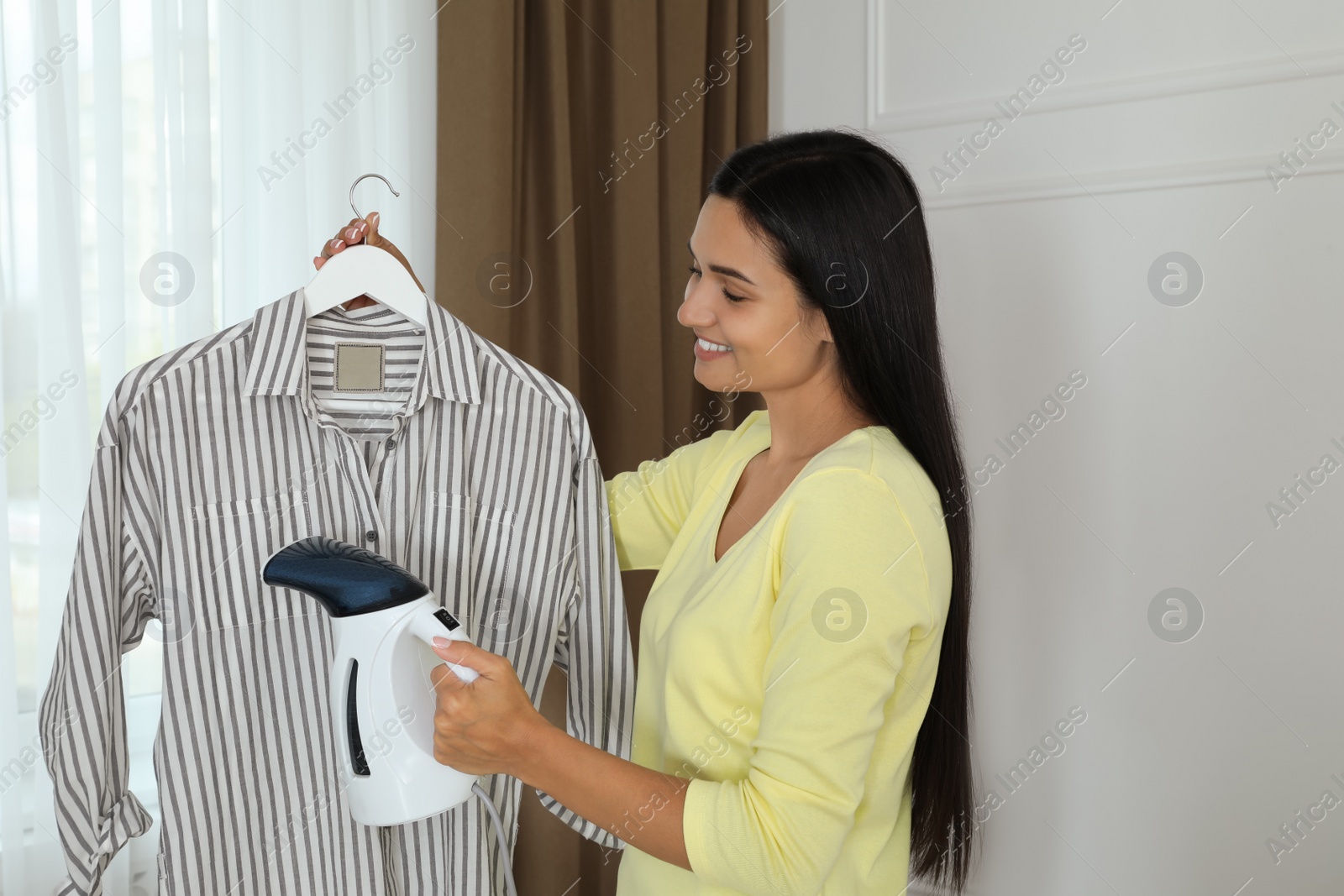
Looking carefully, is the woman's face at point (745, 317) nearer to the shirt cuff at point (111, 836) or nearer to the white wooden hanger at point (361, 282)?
the white wooden hanger at point (361, 282)

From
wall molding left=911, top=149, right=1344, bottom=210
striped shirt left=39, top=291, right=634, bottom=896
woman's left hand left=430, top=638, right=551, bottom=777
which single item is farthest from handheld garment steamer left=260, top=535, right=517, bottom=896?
wall molding left=911, top=149, right=1344, bottom=210

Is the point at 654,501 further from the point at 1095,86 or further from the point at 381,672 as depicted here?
the point at 1095,86

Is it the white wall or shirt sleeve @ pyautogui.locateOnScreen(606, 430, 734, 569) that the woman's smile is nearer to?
shirt sleeve @ pyautogui.locateOnScreen(606, 430, 734, 569)

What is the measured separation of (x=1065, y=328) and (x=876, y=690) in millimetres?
1167

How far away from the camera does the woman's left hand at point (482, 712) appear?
3.21ft

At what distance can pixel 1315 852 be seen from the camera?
5.38 feet

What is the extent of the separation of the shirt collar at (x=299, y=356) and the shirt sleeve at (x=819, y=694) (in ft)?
1.43

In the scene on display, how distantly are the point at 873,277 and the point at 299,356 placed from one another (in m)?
0.64

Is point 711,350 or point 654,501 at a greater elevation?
point 711,350

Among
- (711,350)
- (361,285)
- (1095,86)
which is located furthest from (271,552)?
(1095,86)

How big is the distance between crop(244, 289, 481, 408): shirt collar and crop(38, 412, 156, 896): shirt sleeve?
0.16m

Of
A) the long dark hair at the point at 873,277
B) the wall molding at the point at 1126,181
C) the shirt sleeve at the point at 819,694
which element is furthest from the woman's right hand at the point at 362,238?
the wall molding at the point at 1126,181

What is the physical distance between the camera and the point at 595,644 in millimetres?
1291

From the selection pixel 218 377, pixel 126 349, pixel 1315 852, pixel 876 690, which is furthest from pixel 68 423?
pixel 1315 852
